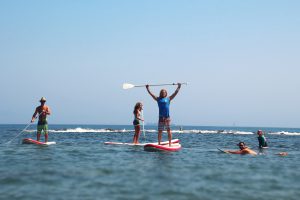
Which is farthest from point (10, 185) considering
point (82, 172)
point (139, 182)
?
point (139, 182)

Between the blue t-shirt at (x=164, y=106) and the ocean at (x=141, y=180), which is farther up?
the blue t-shirt at (x=164, y=106)

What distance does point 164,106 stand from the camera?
18.2 metres

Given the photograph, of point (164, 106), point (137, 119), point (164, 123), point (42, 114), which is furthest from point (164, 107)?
point (42, 114)

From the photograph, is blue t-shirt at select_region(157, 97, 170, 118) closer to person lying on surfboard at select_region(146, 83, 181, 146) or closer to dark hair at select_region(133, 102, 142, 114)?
person lying on surfboard at select_region(146, 83, 181, 146)

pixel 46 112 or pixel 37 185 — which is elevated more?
pixel 46 112

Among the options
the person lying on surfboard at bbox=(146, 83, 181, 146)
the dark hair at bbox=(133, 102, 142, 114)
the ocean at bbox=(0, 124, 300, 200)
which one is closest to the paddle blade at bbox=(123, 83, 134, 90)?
the dark hair at bbox=(133, 102, 142, 114)

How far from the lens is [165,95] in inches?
722

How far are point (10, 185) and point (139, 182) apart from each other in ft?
10.2

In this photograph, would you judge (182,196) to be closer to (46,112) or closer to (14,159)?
(14,159)

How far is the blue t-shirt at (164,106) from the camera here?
1820 cm

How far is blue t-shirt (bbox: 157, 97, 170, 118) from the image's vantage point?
18.2 metres

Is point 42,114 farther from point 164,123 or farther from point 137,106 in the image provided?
point 164,123

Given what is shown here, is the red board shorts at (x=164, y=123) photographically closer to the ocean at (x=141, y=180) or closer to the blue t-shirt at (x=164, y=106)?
the blue t-shirt at (x=164, y=106)

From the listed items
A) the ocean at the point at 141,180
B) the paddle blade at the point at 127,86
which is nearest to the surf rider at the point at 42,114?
the paddle blade at the point at 127,86
